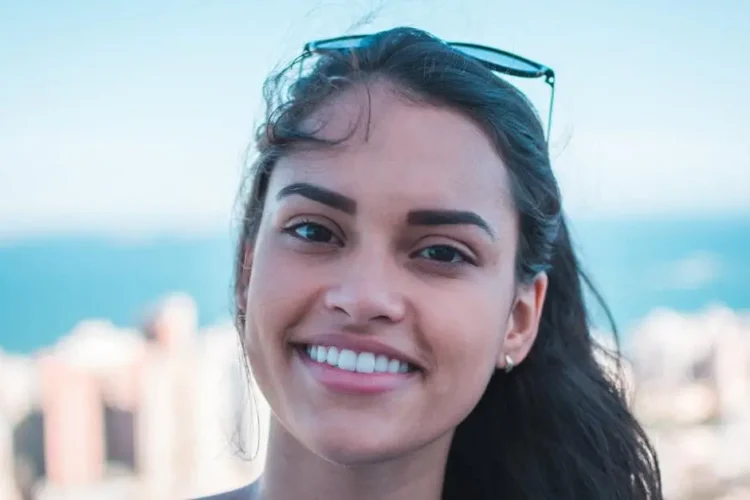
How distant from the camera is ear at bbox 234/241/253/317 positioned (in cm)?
139

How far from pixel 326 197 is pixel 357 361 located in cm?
22

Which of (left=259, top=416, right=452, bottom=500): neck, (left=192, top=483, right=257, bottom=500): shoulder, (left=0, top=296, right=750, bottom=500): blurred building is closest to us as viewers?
(left=259, top=416, right=452, bottom=500): neck

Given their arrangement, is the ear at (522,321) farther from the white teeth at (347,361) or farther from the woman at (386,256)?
the white teeth at (347,361)

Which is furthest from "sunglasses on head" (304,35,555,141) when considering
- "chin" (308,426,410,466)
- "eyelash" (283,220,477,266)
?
"chin" (308,426,410,466)

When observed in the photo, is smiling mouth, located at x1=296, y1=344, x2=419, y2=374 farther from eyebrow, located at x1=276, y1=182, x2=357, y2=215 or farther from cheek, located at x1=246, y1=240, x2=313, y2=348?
eyebrow, located at x1=276, y1=182, x2=357, y2=215

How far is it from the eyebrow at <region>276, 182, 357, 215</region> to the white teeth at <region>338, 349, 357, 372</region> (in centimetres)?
18

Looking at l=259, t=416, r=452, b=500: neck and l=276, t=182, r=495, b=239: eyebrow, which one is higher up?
l=276, t=182, r=495, b=239: eyebrow

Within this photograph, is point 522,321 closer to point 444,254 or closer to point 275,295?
point 444,254

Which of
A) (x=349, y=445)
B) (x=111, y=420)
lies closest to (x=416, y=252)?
(x=349, y=445)

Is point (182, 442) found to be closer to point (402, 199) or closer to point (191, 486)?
point (191, 486)

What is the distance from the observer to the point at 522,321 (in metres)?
1.40

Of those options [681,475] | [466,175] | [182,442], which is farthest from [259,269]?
[182,442]

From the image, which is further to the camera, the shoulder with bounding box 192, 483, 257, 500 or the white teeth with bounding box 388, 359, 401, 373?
the shoulder with bounding box 192, 483, 257, 500

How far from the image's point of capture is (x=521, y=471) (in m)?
1.62
